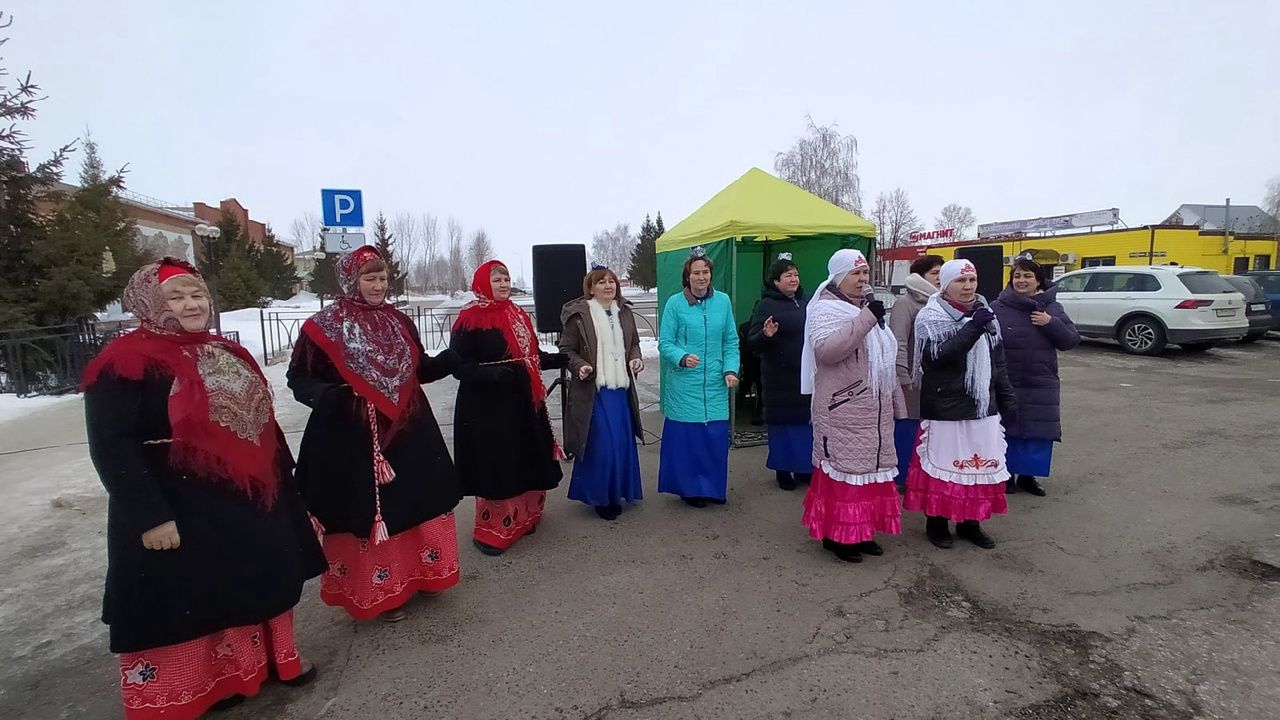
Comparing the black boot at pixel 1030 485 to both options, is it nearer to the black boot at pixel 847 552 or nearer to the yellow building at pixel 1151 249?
the black boot at pixel 847 552

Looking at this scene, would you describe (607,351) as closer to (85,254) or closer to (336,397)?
(336,397)

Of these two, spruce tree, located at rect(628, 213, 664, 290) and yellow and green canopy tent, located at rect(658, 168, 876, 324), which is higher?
spruce tree, located at rect(628, 213, 664, 290)

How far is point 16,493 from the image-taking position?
5055mm

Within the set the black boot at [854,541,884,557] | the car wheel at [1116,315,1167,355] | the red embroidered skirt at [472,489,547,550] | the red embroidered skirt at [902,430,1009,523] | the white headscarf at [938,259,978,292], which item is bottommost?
the black boot at [854,541,884,557]

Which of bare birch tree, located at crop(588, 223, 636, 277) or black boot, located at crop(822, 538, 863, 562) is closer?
black boot, located at crop(822, 538, 863, 562)

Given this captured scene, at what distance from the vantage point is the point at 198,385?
2219 mm

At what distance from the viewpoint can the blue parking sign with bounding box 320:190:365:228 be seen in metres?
7.57

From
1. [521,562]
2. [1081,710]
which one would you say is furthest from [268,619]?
[1081,710]

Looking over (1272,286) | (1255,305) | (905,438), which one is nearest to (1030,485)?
(905,438)

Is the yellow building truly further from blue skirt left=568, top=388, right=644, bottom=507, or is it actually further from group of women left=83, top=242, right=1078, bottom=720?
blue skirt left=568, top=388, right=644, bottom=507

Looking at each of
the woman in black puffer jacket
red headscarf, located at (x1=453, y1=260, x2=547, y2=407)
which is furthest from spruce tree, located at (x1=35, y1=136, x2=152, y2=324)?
the woman in black puffer jacket

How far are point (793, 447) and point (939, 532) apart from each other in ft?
4.57

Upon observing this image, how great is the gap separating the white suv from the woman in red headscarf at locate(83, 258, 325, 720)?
13.4m

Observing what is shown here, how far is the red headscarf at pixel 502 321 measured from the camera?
373cm
